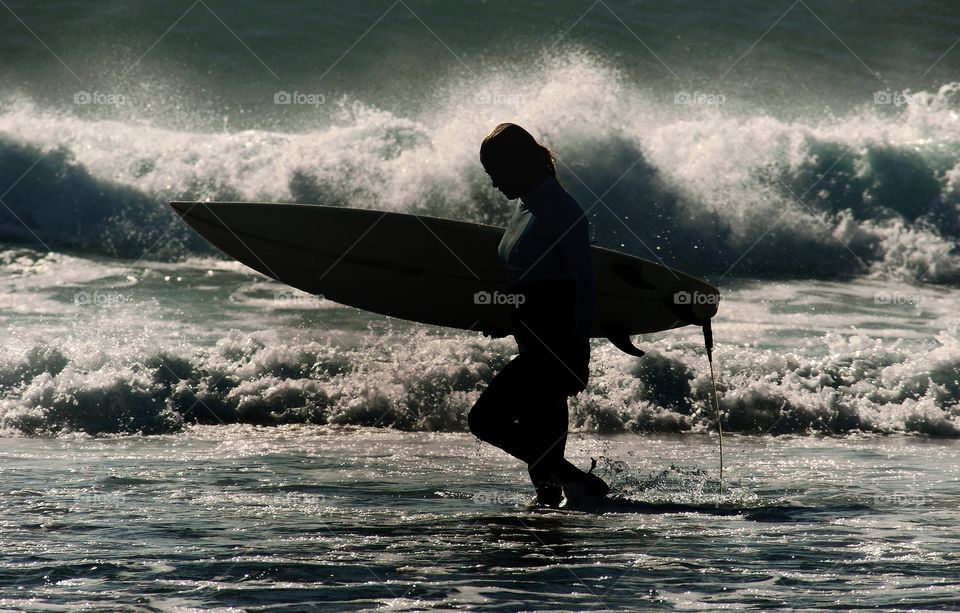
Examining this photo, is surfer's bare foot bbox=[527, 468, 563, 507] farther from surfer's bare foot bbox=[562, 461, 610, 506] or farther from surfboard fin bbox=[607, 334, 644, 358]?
surfboard fin bbox=[607, 334, 644, 358]

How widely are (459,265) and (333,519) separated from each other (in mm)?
1634

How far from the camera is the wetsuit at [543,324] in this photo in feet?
14.1

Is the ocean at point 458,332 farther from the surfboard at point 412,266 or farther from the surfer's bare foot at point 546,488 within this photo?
the surfboard at point 412,266

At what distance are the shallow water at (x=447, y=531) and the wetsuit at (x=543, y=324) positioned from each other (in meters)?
0.37

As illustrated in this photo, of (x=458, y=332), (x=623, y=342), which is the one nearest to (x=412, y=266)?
(x=623, y=342)

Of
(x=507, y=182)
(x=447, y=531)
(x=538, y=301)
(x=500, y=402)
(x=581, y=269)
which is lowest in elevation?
(x=447, y=531)

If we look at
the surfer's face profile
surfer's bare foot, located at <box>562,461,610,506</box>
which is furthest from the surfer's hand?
the surfer's face profile

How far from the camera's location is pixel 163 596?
10.3ft

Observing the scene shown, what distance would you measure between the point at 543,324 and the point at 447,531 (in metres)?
0.87

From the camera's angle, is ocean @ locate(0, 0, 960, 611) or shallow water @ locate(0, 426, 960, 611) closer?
shallow water @ locate(0, 426, 960, 611)

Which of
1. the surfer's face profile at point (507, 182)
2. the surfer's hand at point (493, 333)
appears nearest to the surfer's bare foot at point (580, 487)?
the surfer's hand at point (493, 333)

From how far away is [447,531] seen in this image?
4172 mm

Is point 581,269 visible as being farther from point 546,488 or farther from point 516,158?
point 546,488

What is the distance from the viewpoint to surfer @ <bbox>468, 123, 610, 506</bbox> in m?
4.31
